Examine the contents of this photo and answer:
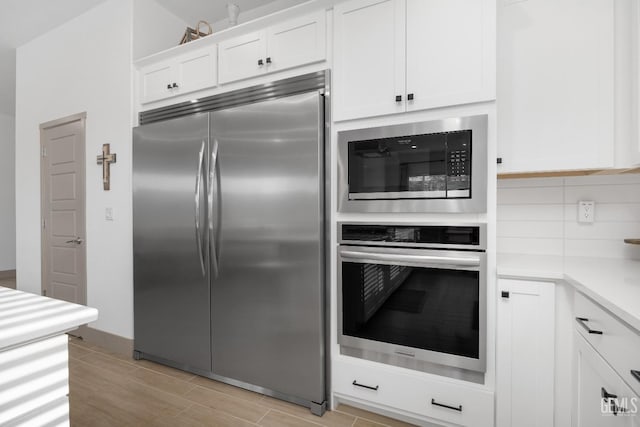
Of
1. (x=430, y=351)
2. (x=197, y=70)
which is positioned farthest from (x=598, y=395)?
(x=197, y=70)

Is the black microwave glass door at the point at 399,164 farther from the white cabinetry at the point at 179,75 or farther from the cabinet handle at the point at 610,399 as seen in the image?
the white cabinetry at the point at 179,75

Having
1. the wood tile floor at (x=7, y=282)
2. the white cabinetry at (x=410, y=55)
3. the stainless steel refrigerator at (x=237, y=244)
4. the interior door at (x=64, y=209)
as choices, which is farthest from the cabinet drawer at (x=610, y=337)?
the wood tile floor at (x=7, y=282)

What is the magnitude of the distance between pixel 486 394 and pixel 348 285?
85 centimetres

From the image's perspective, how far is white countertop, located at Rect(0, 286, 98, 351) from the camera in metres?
0.67

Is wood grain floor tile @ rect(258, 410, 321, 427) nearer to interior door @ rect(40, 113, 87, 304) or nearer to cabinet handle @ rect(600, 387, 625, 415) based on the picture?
cabinet handle @ rect(600, 387, 625, 415)

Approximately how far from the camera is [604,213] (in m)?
1.86

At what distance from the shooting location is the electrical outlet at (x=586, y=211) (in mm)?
1865

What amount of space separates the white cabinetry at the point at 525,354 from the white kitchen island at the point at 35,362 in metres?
1.65

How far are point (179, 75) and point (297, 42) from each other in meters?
1.07

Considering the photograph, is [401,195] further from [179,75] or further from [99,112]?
[99,112]

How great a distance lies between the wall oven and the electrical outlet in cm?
82

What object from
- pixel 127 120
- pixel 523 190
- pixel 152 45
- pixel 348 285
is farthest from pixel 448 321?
pixel 152 45

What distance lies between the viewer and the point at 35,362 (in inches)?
28.5

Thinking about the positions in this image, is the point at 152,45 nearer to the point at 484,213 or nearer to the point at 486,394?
the point at 484,213
